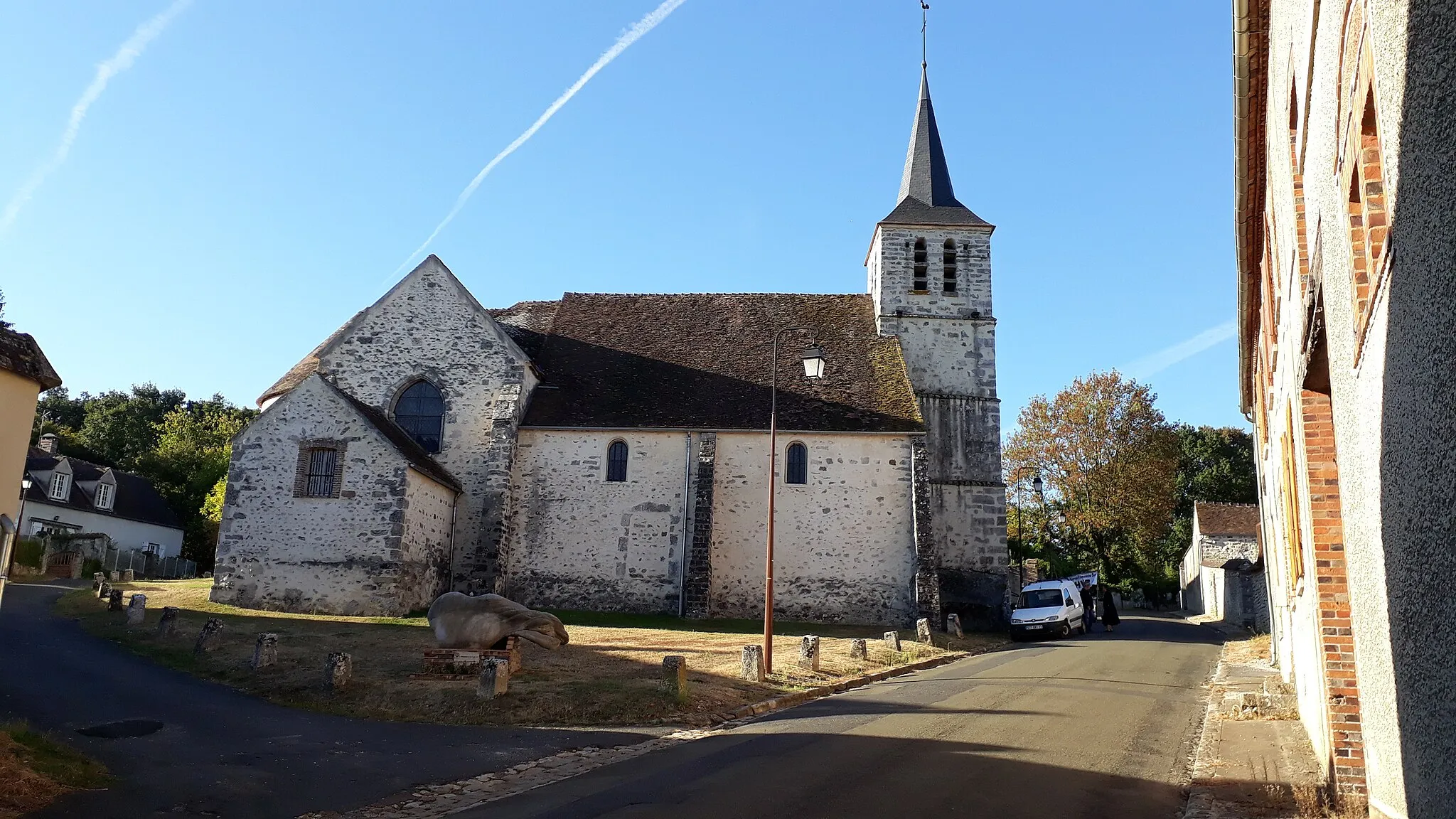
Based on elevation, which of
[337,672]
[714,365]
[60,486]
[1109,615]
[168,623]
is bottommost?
[337,672]

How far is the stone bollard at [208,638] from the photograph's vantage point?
1659 centimetres

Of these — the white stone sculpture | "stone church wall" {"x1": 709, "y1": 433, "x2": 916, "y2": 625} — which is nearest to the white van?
"stone church wall" {"x1": 709, "y1": 433, "x2": 916, "y2": 625}

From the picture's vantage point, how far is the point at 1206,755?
9.84m

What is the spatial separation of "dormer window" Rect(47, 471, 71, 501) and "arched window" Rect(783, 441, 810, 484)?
36.5 m

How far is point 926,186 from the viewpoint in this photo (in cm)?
3294

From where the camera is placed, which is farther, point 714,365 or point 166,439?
point 166,439

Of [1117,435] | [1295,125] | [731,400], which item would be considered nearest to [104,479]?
[731,400]

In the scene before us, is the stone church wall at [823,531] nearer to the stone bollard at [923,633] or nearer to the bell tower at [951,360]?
the bell tower at [951,360]

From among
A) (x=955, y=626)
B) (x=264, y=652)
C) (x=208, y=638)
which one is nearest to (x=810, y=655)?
(x=264, y=652)

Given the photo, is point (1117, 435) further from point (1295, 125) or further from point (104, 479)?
point (104, 479)

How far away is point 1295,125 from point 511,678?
1202 cm

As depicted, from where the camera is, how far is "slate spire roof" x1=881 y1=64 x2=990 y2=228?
3172 centimetres

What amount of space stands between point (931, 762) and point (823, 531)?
16.9 meters

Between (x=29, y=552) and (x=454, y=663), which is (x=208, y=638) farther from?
(x=29, y=552)
